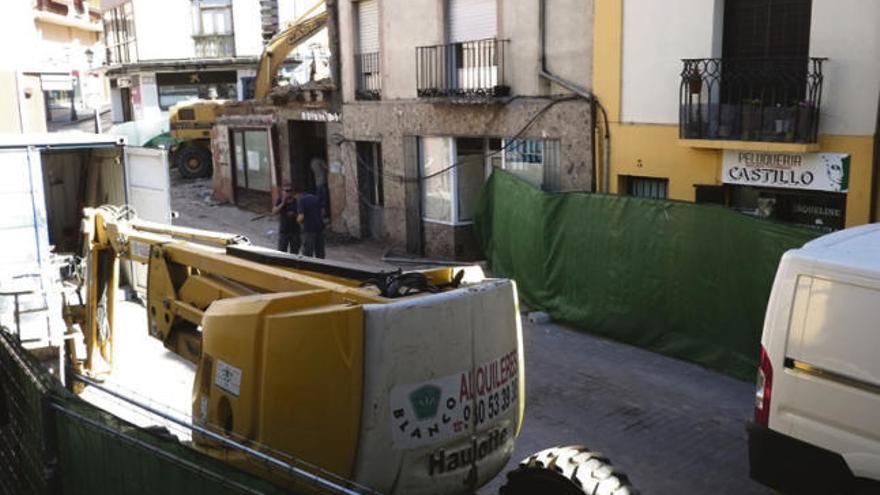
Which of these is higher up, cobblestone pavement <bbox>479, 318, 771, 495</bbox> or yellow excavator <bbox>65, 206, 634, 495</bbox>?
yellow excavator <bbox>65, 206, 634, 495</bbox>

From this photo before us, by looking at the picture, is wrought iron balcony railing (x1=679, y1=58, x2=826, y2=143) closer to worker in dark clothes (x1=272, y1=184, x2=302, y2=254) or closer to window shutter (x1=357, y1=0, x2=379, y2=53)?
worker in dark clothes (x1=272, y1=184, x2=302, y2=254)

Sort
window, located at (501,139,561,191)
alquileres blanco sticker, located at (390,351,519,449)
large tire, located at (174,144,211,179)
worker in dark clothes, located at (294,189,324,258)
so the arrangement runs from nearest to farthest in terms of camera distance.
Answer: alquileres blanco sticker, located at (390,351,519,449)
window, located at (501,139,561,191)
worker in dark clothes, located at (294,189,324,258)
large tire, located at (174,144,211,179)

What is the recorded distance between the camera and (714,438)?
28.1 feet

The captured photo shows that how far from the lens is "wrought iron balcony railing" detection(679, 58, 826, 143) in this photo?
36.7 feet

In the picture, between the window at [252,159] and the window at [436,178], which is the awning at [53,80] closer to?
the window at [252,159]

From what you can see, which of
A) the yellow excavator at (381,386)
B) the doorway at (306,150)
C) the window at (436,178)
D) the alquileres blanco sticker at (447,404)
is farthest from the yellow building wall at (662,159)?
the doorway at (306,150)

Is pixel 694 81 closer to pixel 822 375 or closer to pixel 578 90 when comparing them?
pixel 578 90

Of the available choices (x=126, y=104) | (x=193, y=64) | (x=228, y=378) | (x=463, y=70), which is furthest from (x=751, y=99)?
(x=126, y=104)

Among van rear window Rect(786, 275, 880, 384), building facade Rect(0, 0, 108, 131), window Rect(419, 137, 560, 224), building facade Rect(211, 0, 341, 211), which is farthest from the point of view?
building facade Rect(0, 0, 108, 131)

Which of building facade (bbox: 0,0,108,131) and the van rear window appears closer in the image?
the van rear window

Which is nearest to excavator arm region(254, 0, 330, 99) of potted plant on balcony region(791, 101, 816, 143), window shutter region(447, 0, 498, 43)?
window shutter region(447, 0, 498, 43)

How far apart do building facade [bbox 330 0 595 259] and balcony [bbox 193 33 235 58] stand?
2309cm

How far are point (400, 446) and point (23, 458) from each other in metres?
2.70

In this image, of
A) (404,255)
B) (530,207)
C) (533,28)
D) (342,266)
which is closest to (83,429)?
(342,266)
